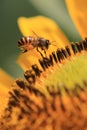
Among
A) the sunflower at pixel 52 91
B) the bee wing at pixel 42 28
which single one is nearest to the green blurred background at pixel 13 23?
the bee wing at pixel 42 28

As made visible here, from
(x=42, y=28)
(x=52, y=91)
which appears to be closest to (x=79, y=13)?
(x=42, y=28)

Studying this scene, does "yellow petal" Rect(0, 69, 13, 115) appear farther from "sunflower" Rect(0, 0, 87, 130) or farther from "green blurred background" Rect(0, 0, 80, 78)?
"green blurred background" Rect(0, 0, 80, 78)

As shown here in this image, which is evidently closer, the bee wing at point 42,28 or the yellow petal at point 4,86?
the yellow petal at point 4,86

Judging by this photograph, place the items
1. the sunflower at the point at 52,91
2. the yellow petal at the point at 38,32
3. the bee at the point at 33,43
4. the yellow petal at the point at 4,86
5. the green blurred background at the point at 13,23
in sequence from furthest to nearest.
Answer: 1. the green blurred background at the point at 13,23
2. the yellow petal at the point at 38,32
3. the bee at the point at 33,43
4. the yellow petal at the point at 4,86
5. the sunflower at the point at 52,91

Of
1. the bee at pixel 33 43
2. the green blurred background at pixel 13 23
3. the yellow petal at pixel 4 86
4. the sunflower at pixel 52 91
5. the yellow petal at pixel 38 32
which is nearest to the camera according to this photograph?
the sunflower at pixel 52 91

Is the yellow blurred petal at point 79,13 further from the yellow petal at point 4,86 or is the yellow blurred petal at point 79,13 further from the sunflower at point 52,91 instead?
the yellow petal at point 4,86

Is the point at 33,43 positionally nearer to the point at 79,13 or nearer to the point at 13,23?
the point at 79,13

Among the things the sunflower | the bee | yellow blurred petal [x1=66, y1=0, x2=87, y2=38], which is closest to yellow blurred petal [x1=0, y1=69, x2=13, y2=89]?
the sunflower
